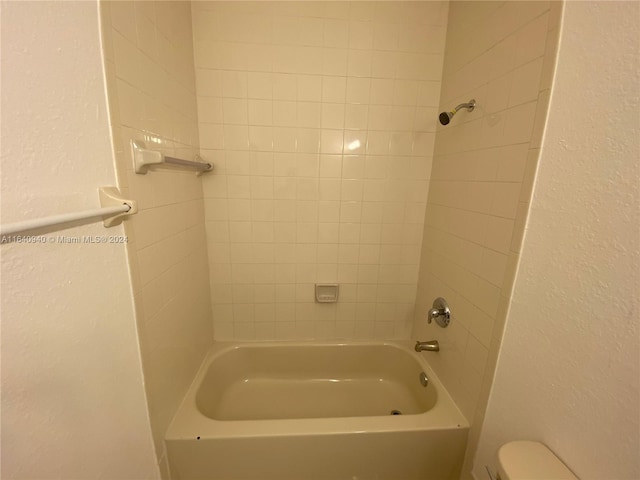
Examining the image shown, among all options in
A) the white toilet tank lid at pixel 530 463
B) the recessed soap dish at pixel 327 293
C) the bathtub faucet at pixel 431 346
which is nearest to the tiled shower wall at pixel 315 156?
the recessed soap dish at pixel 327 293

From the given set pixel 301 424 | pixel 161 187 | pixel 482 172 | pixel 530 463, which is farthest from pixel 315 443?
pixel 482 172

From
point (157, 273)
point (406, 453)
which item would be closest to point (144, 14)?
point (157, 273)

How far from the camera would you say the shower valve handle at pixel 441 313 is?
1251mm

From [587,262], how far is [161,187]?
1300mm

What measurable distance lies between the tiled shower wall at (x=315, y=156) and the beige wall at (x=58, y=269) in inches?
31.0

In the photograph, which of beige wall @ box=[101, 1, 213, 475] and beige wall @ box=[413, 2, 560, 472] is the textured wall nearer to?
beige wall @ box=[413, 2, 560, 472]

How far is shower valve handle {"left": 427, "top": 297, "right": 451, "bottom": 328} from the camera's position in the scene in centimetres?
125

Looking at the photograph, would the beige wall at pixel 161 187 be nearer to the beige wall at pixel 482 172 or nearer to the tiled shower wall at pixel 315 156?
the tiled shower wall at pixel 315 156

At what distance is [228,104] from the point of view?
1.34 m

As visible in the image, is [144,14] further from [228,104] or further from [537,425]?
[537,425]

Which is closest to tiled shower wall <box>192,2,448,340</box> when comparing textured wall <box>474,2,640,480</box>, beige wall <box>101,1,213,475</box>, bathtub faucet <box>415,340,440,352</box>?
beige wall <box>101,1,213,475</box>

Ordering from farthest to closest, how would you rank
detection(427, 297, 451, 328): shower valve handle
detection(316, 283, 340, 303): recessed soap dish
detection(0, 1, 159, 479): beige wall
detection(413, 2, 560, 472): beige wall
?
1. detection(316, 283, 340, 303): recessed soap dish
2. detection(427, 297, 451, 328): shower valve handle
3. detection(413, 2, 560, 472): beige wall
4. detection(0, 1, 159, 479): beige wall

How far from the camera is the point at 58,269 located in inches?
20.8

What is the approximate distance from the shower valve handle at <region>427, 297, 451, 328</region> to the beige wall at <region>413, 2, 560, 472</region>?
0.04m
